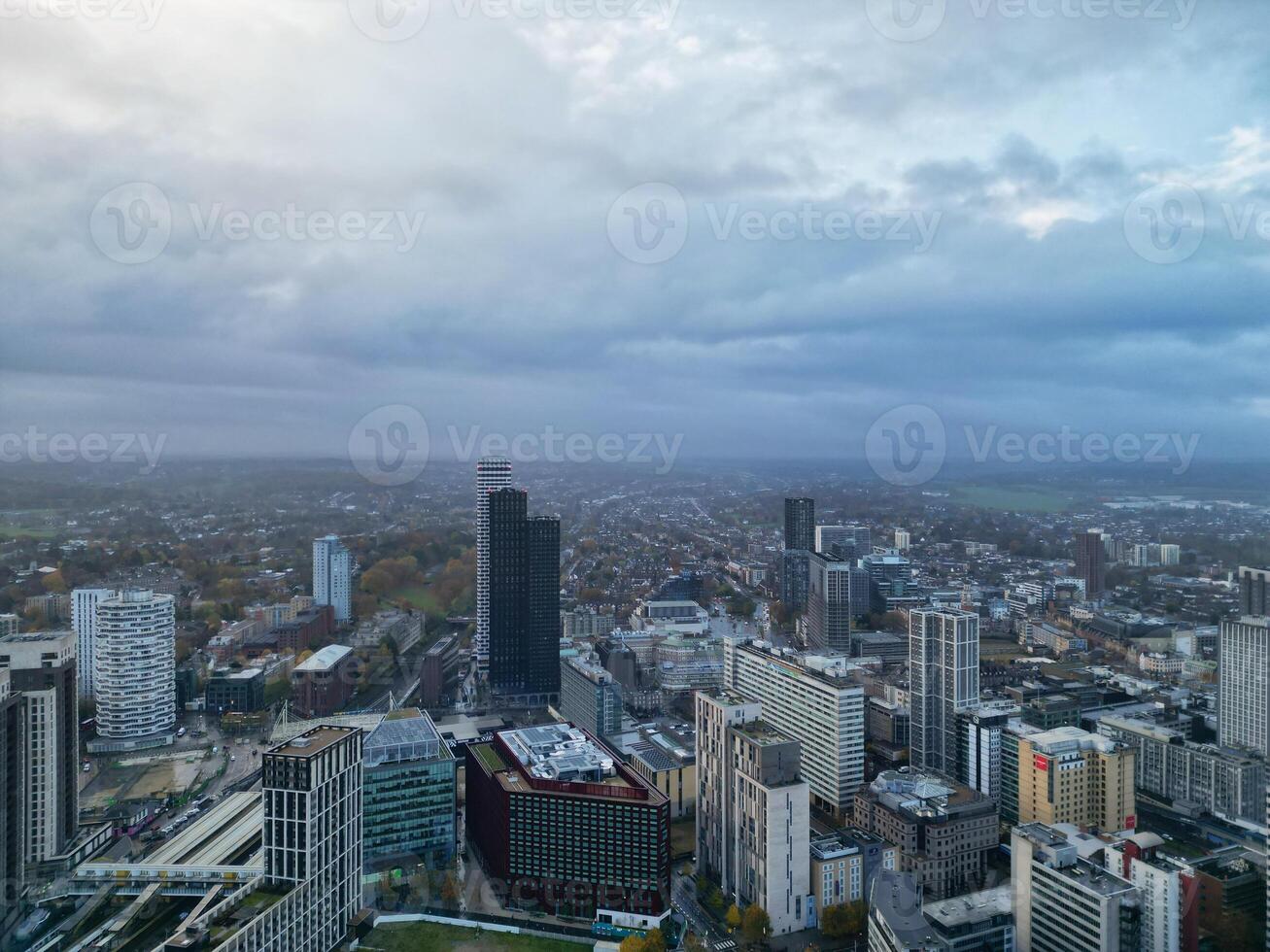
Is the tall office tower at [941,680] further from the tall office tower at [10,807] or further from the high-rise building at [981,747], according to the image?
the tall office tower at [10,807]

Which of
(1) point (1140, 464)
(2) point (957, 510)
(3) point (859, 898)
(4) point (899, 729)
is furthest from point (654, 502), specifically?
(3) point (859, 898)

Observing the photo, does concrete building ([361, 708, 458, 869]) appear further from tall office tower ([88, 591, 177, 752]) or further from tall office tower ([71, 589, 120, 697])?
tall office tower ([71, 589, 120, 697])

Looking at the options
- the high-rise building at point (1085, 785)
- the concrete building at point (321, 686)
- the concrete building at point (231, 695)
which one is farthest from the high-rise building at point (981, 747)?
the concrete building at point (231, 695)

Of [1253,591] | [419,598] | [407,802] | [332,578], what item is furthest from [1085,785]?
[332,578]

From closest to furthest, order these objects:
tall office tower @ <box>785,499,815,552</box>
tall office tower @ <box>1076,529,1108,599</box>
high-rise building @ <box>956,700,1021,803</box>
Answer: high-rise building @ <box>956,700,1021,803</box>, tall office tower @ <box>1076,529,1108,599</box>, tall office tower @ <box>785,499,815,552</box>

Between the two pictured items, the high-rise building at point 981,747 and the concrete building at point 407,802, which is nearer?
the concrete building at point 407,802

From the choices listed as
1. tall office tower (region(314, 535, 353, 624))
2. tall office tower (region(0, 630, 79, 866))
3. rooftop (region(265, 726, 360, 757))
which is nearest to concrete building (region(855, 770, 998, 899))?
rooftop (region(265, 726, 360, 757))
